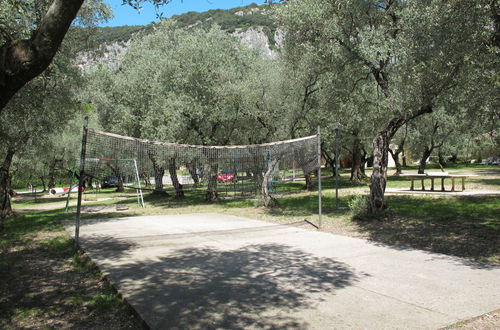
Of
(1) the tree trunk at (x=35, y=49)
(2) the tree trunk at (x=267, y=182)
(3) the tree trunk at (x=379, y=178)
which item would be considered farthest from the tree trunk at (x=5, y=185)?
(3) the tree trunk at (x=379, y=178)

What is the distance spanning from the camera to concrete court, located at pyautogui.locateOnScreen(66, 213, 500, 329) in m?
4.36

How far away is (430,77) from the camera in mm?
9594

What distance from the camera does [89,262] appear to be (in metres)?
7.43

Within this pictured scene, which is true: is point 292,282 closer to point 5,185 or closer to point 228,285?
point 228,285

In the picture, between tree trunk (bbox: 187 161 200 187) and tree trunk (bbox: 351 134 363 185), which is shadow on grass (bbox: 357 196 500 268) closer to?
tree trunk (bbox: 187 161 200 187)

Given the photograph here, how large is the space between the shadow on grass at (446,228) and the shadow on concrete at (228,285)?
8.32 ft

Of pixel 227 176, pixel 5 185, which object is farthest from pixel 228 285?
pixel 5 185

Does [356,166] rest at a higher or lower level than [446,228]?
higher

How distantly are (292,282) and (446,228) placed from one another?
559 centimetres

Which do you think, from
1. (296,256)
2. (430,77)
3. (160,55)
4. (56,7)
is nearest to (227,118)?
(160,55)

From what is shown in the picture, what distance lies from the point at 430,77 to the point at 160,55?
1485 centimetres

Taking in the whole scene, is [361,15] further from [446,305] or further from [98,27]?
[446,305]

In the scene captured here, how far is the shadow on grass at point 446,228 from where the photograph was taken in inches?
299

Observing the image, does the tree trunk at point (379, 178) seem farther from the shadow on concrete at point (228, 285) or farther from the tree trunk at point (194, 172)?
the tree trunk at point (194, 172)
